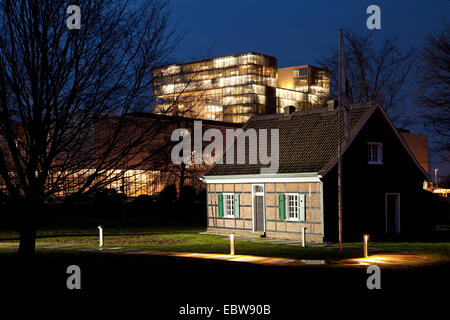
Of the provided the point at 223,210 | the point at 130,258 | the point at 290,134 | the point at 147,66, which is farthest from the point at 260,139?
the point at 147,66

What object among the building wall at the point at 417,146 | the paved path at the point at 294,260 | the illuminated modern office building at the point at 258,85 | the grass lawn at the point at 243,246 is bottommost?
the grass lawn at the point at 243,246

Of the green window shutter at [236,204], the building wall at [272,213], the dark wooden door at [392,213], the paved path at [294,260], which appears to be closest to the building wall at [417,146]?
the dark wooden door at [392,213]

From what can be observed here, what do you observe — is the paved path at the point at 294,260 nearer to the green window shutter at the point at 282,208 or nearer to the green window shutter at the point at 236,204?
the green window shutter at the point at 282,208

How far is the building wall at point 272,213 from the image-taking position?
85.7 feet

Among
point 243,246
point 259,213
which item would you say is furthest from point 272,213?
point 243,246

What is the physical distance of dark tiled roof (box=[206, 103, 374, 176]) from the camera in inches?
1062

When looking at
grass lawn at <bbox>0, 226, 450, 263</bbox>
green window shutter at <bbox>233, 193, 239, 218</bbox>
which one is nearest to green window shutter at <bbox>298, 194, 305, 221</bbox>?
grass lawn at <bbox>0, 226, 450, 263</bbox>

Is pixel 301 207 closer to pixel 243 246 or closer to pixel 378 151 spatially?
pixel 243 246

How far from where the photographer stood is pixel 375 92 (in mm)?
43438

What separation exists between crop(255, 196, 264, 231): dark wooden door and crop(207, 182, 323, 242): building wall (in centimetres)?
34

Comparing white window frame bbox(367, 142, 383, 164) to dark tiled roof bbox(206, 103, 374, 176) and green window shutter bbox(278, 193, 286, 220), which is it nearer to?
dark tiled roof bbox(206, 103, 374, 176)

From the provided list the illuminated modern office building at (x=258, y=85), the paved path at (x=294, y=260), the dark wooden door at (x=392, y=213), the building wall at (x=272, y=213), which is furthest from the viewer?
the illuminated modern office building at (x=258, y=85)

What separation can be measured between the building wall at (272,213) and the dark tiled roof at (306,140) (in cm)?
82

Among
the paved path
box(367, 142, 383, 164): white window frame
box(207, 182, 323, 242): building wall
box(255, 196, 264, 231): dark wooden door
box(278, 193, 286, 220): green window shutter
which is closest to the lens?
the paved path
